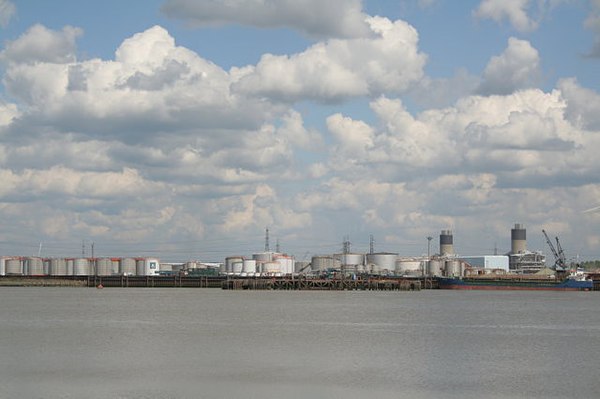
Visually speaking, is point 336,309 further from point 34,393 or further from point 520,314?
point 34,393

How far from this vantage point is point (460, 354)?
57.9 meters

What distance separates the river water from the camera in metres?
43.1

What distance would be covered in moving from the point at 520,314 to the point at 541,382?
2368 inches

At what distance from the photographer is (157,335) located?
7050cm

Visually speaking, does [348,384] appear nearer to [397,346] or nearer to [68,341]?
[397,346]

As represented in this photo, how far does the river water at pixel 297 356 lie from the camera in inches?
1695

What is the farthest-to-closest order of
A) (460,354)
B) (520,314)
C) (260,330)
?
(520,314) → (260,330) → (460,354)

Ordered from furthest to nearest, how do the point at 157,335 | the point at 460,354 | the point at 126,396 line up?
1. the point at 157,335
2. the point at 460,354
3. the point at 126,396

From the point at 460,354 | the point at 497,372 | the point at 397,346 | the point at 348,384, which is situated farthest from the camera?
the point at 397,346

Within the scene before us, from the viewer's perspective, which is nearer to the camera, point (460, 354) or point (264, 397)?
point (264, 397)

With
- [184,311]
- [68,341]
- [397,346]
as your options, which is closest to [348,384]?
[397,346]

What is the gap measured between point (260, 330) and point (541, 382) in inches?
1344

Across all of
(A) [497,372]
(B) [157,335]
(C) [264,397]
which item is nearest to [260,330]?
(B) [157,335]

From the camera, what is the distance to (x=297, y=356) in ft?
184
